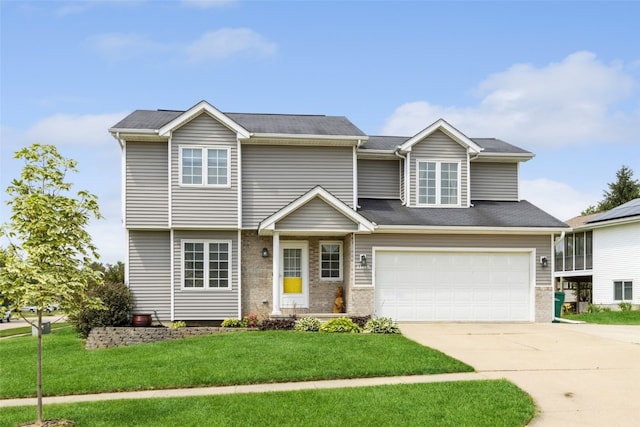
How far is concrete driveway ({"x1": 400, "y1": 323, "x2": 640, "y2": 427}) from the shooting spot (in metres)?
9.23

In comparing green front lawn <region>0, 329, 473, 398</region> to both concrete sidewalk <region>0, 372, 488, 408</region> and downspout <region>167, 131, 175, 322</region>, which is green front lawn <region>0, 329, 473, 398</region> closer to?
concrete sidewalk <region>0, 372, 488, 408</region>

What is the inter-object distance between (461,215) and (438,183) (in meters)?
1.67

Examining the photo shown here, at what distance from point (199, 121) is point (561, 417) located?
1463 centimetres

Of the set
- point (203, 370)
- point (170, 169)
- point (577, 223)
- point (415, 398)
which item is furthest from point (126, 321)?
point (577, 223)

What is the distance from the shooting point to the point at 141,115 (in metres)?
22.2

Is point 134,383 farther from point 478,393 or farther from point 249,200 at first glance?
point 249,200

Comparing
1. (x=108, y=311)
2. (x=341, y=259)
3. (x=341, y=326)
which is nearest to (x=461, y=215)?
(x=341, y=259)

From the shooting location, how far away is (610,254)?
33.3 metres

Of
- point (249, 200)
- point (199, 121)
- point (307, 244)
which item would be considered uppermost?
point (199, 121)

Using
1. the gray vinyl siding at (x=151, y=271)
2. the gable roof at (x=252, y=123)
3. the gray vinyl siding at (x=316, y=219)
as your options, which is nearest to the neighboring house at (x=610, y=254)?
the gable roof at (x=252, y=123)

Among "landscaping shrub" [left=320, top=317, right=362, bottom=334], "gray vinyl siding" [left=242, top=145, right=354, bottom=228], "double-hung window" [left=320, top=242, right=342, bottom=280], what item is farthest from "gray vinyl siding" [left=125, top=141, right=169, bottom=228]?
"landscaping shrub" [left=320, top=317, right=362, bottom=334]

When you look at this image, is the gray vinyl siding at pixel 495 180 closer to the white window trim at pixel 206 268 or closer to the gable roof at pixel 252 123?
the gable roof at pixel 252 123

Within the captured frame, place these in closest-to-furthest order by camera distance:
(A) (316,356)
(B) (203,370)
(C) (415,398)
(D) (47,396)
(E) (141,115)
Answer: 1. (C) (415,398)
2. (D) (47,396)
3. (B) (203,370)
4. (A) (316,356)
5. (E) (141,115)

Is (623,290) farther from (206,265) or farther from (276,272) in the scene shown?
(206,265)
